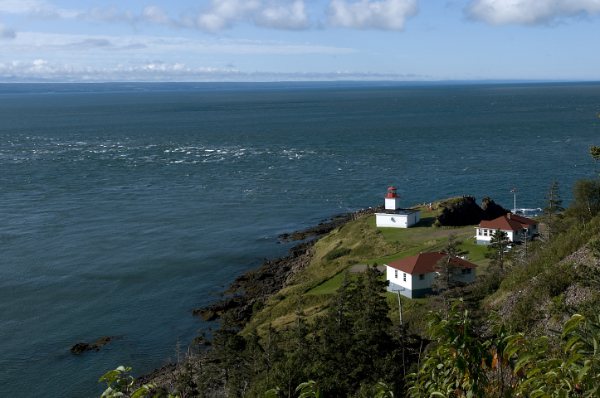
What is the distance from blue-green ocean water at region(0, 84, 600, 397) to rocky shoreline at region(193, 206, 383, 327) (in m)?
1.56

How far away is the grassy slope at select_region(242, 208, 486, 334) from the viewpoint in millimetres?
36156

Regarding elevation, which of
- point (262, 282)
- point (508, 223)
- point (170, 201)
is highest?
point (508, 223)

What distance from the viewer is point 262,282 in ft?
151

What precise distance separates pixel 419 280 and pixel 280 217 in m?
34.5

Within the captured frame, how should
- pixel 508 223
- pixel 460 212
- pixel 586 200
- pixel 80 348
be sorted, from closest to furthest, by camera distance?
pixel 80 348
pixel 586 200
pixel 508 223
pixel 460 212

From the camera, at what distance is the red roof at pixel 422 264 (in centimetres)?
3356

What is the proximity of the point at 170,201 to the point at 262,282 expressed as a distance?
107ft

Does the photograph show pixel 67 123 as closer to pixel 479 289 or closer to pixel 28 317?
pixel 28 317

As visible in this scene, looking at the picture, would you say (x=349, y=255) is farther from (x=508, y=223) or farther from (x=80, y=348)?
(x=80, y=348)

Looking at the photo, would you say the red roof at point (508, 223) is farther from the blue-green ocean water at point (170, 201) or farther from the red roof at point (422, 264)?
the blue-green ocean water at point (170, 201)

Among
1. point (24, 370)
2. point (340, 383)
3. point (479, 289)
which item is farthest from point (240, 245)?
point (340, 383)

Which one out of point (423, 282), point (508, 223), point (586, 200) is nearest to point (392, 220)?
point (508, 223)

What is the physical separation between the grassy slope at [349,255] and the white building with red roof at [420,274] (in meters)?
0.86

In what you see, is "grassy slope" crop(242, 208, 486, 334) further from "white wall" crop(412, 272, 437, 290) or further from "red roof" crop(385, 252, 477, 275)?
"red roof" crop(385, 252, 477, 275)
